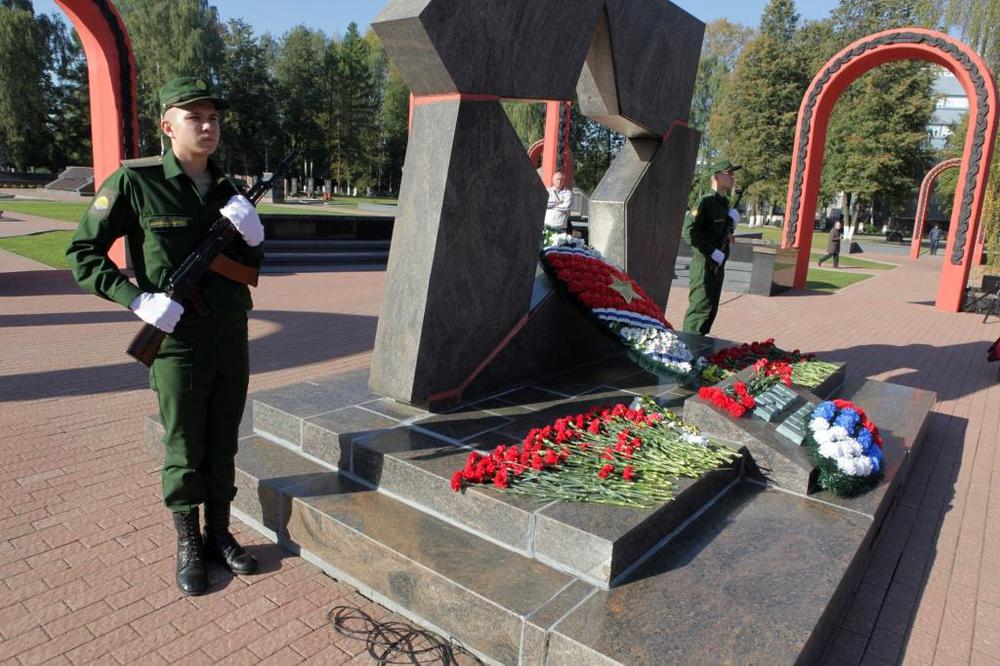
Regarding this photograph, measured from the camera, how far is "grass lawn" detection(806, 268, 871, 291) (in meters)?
16.1

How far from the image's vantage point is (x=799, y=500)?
11.2 feet

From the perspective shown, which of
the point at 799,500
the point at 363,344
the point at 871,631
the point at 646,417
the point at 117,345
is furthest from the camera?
the point at 363,344

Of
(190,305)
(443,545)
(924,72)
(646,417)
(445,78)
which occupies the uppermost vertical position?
(924,72)

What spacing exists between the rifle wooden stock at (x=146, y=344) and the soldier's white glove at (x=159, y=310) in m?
0.04

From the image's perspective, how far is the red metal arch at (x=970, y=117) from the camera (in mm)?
12055

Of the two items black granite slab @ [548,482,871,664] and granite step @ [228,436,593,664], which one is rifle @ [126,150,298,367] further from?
black granite slab @ [548,482,871,664]

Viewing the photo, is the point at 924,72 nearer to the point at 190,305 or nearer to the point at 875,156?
the point at 875,156

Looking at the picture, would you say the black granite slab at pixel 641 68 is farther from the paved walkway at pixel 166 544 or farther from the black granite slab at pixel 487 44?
the paved walkway at pixel 166 544

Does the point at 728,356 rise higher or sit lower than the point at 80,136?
lower

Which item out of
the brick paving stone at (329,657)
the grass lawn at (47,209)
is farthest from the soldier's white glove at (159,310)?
the grass lawn at (47,209)

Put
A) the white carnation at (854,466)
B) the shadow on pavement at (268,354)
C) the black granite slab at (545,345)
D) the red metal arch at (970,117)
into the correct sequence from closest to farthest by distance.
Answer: the white carnation at (854,466) → the black granite slab at (545,345) → the shadow on pavement at (268,354) → the red metal arch at (970,117)

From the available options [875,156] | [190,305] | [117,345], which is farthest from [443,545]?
[875,156]

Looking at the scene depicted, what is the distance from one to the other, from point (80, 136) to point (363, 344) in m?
49.0

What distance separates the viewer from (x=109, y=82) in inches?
440
